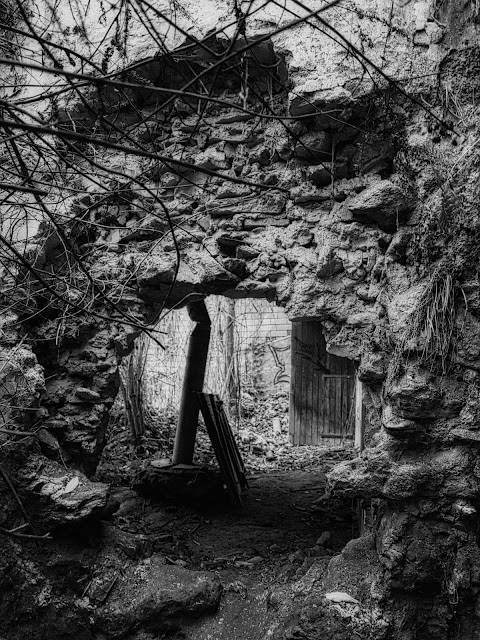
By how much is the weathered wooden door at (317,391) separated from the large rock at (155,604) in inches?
221

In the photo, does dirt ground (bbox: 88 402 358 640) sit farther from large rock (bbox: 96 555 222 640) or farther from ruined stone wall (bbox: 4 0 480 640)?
ruined stone wall (bbox: 4 0 480 640)

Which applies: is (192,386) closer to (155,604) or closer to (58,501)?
(58,501)

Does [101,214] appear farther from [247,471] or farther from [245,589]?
[247,471]

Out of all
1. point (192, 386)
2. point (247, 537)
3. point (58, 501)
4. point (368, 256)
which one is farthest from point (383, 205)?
point (192, 386)

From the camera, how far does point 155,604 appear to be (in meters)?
3.41

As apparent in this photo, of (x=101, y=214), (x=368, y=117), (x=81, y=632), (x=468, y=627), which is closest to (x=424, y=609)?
(x=468, y=627)

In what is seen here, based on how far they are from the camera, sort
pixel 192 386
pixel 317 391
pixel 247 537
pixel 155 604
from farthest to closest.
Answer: pixel 317 391, pixel 192 386, pixel 247 537, pixel 155 604

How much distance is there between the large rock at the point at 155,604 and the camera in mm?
3404

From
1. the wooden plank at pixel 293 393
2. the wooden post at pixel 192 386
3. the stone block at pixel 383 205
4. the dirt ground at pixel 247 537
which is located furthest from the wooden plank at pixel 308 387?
the stone block at pixel 383 205

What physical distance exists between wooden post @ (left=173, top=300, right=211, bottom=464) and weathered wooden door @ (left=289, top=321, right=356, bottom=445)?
3.11 metres

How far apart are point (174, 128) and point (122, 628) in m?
3.30

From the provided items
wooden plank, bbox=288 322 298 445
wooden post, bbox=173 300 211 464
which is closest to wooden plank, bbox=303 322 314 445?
wooden plank, bbox=288 322 298 445

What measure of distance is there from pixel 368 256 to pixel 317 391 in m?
5.76

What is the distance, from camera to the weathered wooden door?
899 cm
